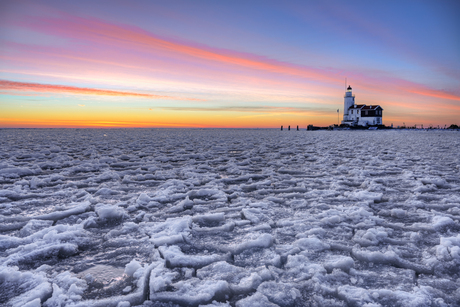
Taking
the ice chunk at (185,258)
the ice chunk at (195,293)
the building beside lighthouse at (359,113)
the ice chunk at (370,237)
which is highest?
the building beside lighthouse at (359,113)

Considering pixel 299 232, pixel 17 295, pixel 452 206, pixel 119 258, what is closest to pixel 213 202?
pixel 299 232

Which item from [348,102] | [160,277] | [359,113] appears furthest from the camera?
[348,102]

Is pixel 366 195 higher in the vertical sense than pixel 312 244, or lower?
higher

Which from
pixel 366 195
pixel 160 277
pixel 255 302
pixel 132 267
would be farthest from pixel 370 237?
pixel 132 267

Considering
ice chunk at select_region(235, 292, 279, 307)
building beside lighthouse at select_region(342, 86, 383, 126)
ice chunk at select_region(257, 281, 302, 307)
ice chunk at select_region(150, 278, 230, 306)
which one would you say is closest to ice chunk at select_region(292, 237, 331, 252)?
ice chunk at select_region(257, 281, 302, 307)

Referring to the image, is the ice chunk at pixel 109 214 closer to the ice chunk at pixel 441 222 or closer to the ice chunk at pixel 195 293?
the ice chunk at pixel 195 293

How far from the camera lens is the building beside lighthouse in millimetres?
65250

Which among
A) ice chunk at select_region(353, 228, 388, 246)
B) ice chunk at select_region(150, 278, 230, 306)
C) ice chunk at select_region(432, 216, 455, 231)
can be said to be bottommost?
ice chunk at select_region(150, 278, 230, 306)

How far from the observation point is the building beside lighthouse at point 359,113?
65.2m

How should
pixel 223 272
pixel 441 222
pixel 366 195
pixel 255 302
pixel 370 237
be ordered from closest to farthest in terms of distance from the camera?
1. pixel 255 302
2. pixel 223 272
3. pixel 370 237
4. pixel 441 222
5. pixel 366 195

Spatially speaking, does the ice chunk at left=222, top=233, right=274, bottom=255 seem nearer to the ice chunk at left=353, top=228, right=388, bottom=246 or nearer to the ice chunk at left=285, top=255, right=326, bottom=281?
the ice chunk at left=285, top=255, right=326, bottom=281

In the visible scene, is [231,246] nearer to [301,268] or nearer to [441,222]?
[301,268]

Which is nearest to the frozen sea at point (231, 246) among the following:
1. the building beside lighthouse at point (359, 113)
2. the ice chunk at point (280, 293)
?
the ice chunk at point (280, 293)

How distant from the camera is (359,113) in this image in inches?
2621
